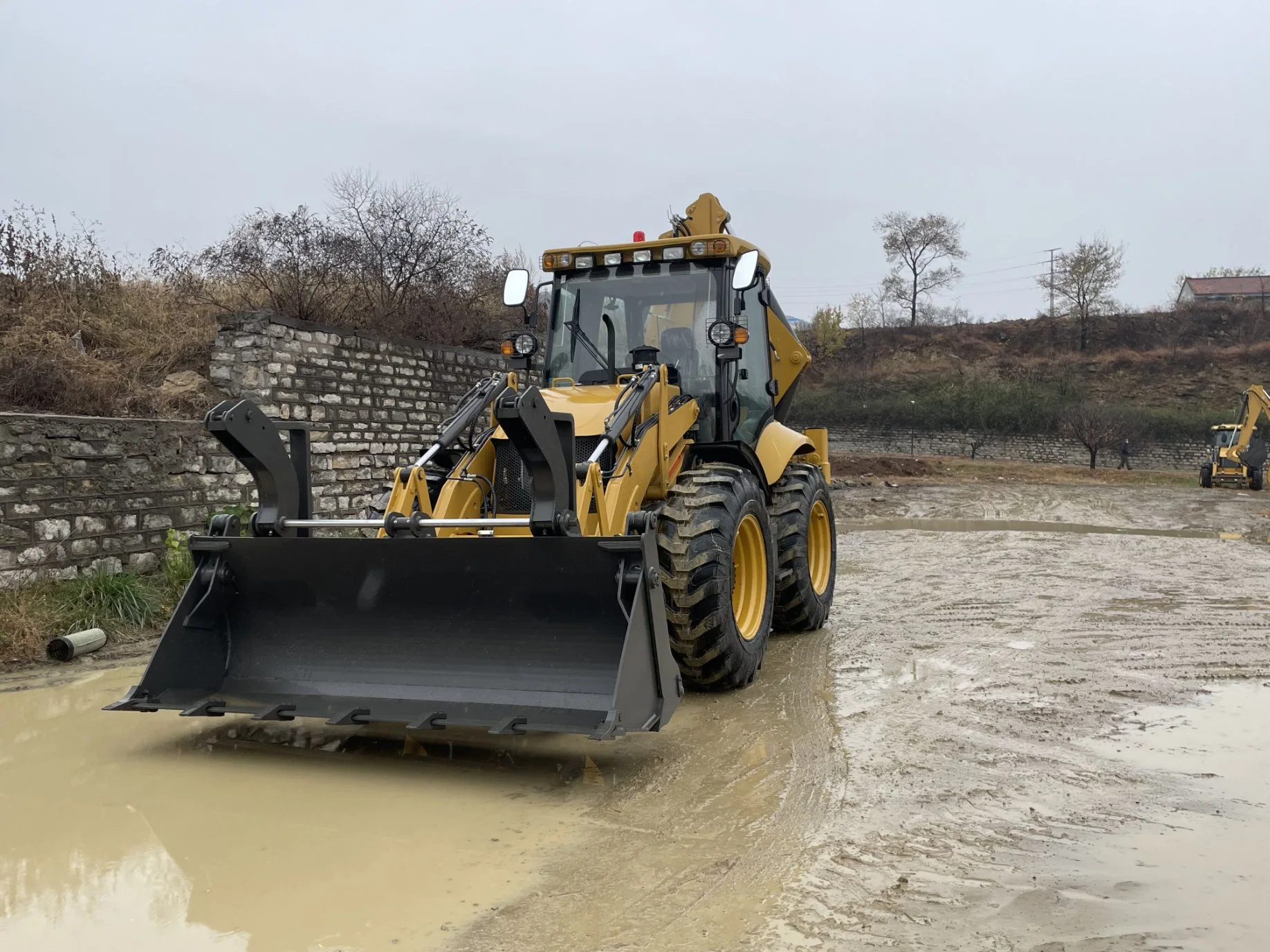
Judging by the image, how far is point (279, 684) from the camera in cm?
477

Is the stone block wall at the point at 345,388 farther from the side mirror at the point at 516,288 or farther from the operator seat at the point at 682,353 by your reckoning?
the operator seat at the point at 682,353

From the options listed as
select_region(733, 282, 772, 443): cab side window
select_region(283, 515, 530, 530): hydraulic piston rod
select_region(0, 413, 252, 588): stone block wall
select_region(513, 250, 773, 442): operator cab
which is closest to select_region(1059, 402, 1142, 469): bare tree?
select_region(733, 282, 772, 443): cab side window

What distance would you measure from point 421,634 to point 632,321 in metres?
2.66

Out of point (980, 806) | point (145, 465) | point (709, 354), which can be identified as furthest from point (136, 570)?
point (980, 806)

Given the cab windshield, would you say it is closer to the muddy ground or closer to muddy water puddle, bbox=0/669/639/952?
the muddy ground

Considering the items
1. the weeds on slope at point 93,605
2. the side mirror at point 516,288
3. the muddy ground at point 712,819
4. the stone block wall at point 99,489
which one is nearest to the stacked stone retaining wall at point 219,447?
the stone block wall at point 99,489

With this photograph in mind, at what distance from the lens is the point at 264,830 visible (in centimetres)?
367

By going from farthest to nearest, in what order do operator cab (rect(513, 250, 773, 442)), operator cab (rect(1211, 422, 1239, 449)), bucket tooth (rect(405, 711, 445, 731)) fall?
operator cab (rect(1211, 422, 1239, 449)) → operator cab (rect(513, 250, 773, 442)) → bucket tooth (rect(405, 711, 445, 731))

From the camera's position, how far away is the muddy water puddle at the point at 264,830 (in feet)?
9.82

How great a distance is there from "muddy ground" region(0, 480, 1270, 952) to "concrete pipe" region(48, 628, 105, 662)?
10.2 inches

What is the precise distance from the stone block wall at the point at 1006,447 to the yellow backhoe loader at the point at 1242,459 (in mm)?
10400

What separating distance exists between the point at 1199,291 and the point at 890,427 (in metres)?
28.6

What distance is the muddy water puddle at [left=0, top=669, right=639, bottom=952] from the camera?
2.99m

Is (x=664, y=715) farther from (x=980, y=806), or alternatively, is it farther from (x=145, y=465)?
(x=145, y=465)
